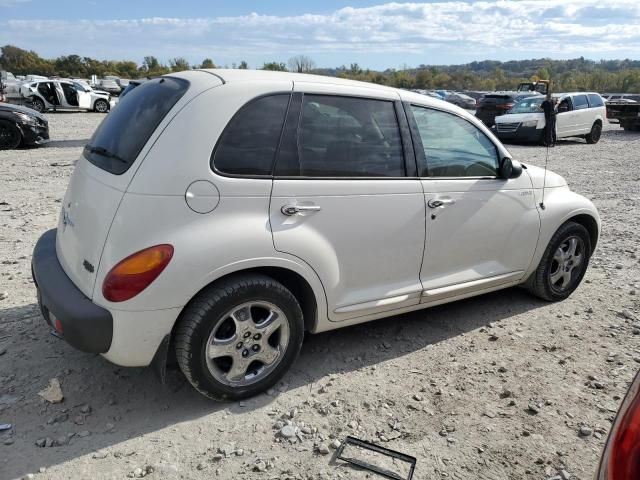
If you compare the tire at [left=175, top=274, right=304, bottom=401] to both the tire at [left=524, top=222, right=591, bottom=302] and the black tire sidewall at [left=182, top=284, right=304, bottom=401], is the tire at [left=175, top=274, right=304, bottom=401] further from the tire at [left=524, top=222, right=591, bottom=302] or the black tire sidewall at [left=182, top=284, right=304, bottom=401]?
the tire at [left=524, top=222, right=591, bottom=302]

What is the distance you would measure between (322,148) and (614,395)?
2.42 meters

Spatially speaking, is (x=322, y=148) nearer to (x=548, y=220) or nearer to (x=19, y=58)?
(x=548, y=220)

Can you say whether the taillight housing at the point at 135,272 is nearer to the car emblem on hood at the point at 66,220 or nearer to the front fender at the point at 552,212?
the car emblem on hood at the point at 66,220

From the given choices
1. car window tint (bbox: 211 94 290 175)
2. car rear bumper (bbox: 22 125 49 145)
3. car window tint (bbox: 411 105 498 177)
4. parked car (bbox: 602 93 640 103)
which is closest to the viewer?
car window tint (bbox: 211 94 290 175)

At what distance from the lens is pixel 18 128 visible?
13.0 meters

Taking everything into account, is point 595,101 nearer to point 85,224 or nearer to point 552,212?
point 552,212

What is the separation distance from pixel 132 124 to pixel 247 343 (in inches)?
56.3

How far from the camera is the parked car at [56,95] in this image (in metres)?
24.9

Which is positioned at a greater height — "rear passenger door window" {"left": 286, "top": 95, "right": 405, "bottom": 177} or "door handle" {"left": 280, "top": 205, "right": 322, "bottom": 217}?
"rear passenger door window" {"left": 286, "top": 95, "right": 405, "bottom": 177}

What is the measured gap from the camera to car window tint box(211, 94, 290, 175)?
2908 mm

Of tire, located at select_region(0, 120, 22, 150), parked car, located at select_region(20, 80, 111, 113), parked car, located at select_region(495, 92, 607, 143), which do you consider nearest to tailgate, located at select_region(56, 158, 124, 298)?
tire, located at select_region(0, 120, 22, 150)

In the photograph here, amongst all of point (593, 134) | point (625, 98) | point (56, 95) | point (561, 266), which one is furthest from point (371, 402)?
point (625, 98)

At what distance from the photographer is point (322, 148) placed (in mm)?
3234

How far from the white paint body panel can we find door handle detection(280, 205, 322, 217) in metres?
0.03
